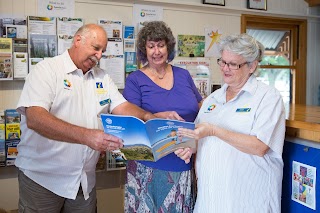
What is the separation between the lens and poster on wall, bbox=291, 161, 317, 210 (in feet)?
4.56

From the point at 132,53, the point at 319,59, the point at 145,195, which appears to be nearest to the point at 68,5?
the point at 132,53

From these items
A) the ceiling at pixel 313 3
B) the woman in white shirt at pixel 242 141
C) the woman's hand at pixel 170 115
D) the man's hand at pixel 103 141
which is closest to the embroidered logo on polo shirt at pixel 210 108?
the woman in white shirt at pixel 242 141

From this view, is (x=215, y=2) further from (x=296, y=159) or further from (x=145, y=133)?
(x=145, y=133)

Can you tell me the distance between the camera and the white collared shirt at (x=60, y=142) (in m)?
1.62

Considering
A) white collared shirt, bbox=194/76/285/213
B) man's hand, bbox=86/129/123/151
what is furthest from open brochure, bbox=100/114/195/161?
white collared shirt, bbox=194/76/285/213

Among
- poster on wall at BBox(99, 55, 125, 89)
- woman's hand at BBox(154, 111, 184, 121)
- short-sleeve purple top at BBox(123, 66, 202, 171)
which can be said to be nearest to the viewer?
woman's hand at BBox(154, 111, 184, 121)

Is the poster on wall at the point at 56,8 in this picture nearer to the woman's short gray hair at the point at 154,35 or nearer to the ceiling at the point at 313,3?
the woman's short gray hair at the point at 154,35

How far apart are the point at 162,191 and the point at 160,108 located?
439 millimetres

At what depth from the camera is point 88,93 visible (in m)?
1.75

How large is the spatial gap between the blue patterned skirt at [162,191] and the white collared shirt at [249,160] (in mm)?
298

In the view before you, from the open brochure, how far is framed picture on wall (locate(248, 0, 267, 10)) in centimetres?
234

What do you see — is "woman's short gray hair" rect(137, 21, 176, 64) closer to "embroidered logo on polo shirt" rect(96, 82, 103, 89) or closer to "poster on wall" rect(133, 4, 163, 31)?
"embroidered logo on polo shirt" rect(96, 82, 103, 89)

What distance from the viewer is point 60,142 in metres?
1.66

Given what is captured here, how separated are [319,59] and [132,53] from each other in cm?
225
